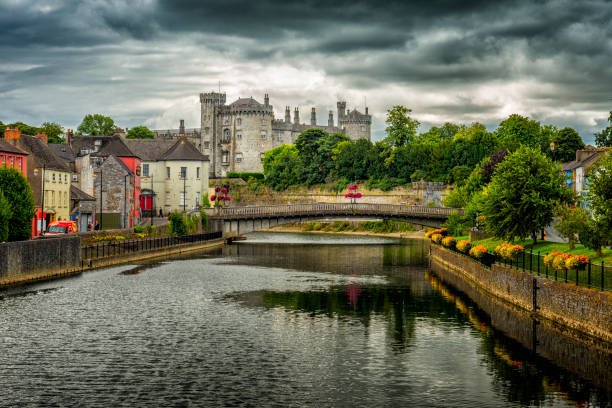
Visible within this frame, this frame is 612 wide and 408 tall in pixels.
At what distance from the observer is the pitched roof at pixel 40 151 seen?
72.5m

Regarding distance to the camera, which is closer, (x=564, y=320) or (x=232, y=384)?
(x=232, y=384)

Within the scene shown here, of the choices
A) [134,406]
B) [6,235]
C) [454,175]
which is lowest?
[134,406]

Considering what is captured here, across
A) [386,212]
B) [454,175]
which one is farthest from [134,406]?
[454,175]

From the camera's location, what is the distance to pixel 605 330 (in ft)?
86.8

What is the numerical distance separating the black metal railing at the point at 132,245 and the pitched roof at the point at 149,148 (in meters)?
32.6

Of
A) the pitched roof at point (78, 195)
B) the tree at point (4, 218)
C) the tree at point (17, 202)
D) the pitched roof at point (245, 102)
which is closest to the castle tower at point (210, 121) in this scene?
the pitched roof at point (245, 102)

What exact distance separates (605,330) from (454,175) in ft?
305

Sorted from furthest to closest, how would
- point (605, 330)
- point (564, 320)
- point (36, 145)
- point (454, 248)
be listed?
1. point (36, 145)
2. point (454, 248)
3. point (564, 320)
4. point (605, 330)

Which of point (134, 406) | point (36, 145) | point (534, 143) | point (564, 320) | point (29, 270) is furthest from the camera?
point (534, 143)

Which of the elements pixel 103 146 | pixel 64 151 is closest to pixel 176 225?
pixel 103 146

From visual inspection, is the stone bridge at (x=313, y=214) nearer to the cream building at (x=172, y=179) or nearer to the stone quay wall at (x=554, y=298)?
the cream building at (x=172, y=179)

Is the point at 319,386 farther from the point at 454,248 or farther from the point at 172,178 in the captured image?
the point at 172,178

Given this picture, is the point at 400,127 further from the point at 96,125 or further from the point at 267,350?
the point at 267,350

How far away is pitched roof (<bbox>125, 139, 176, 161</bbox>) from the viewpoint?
11262 centimetres
